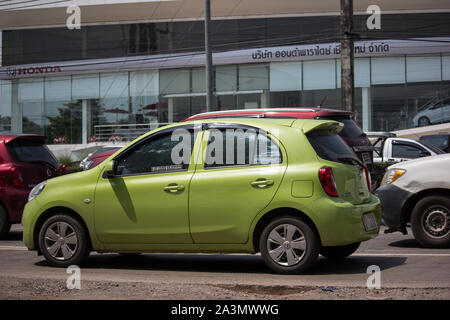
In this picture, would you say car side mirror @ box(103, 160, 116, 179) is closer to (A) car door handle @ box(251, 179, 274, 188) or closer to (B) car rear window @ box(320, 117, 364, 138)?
(A) car door handle @ box(251, 179, 274, 188)

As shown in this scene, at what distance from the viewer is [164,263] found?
27.8 ft

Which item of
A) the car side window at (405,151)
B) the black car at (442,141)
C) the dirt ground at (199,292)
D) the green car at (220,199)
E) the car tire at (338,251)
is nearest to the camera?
the dirt ground at (199,292)

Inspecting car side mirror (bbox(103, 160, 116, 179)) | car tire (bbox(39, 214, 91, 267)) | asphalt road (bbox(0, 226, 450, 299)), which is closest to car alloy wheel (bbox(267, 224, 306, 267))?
asphalt road (bbox(0, 226, 450, 299))

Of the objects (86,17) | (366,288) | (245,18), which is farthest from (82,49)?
(366,288)

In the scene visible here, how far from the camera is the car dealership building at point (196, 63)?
119 feet

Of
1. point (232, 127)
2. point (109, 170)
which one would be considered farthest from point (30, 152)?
point (232, 127)

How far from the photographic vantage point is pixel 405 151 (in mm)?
17188

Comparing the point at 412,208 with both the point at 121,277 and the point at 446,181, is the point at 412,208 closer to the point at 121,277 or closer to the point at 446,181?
the point at 446,181

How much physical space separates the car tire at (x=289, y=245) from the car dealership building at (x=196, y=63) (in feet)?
97.6

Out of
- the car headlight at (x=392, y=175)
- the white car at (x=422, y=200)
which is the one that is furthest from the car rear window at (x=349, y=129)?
the white car at (x=422, y=200)

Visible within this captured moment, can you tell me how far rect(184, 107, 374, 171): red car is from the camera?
1184 centimetres

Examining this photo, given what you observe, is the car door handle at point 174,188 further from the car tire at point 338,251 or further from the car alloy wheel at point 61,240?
the car tire at point 338,251

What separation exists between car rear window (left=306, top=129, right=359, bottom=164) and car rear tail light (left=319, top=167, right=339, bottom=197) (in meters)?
0.24

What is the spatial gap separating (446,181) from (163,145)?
381 cm
